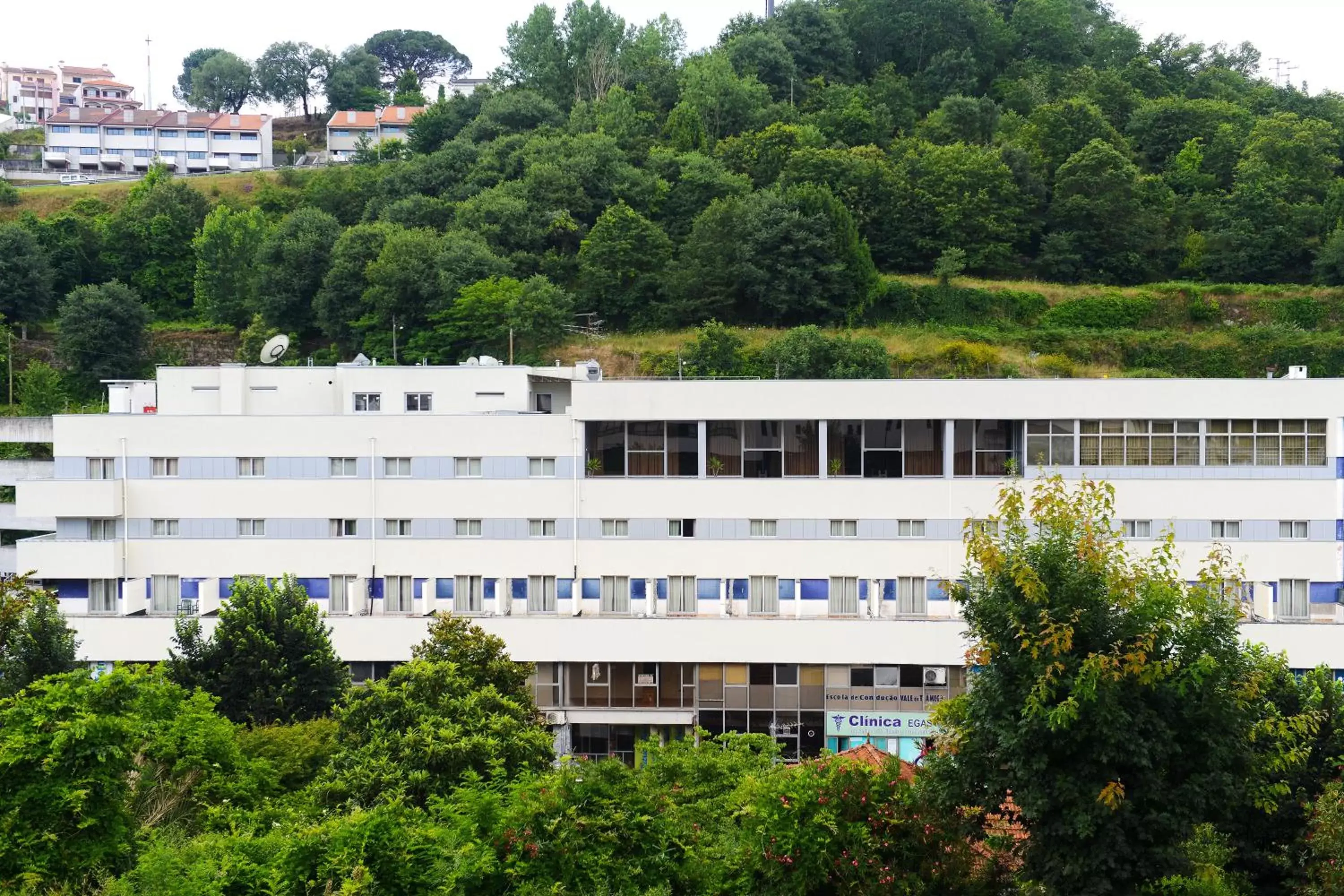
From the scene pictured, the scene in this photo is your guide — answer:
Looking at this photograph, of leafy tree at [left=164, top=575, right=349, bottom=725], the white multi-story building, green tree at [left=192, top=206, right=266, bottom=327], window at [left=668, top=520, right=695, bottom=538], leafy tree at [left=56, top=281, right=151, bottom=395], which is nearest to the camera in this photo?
leafy tree at [left=164, top=575, right=349, bottom=725]

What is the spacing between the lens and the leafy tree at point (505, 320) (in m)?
60.1

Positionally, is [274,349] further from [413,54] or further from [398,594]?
[413,54]

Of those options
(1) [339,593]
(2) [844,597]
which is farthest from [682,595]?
(1) [339,593]

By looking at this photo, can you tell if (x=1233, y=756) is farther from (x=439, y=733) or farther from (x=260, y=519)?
(x=260, y=519)

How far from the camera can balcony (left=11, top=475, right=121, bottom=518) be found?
33812 mm

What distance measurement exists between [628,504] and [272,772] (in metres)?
12.3

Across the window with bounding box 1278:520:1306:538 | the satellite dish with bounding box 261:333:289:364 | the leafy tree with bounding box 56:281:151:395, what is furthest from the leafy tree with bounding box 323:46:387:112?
the window with bounding box 1278:520:1306:538

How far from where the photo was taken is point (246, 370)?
125 ft

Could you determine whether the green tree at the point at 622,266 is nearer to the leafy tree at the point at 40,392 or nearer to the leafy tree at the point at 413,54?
the leafy tree at the point at 40,392

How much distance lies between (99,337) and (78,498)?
35413mm

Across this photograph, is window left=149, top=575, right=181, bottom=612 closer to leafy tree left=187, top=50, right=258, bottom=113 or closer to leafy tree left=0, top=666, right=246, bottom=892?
leafy tree left=0, top=666, right=246, bottom=892

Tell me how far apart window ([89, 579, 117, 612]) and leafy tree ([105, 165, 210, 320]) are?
45.3m

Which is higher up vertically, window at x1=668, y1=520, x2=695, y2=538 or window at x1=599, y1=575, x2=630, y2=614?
window at x1=668, y1=520, x2=695, y2=538

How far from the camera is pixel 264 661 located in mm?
28391
